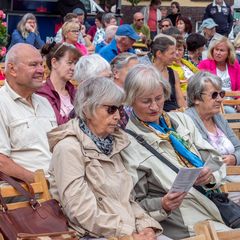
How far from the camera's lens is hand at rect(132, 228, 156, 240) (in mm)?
3834

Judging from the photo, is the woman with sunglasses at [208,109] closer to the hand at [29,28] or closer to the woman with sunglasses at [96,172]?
the woman with sunglasses at [96,172]

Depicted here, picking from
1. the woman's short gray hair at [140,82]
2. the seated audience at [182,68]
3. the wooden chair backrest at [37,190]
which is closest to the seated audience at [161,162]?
the woman's short gray hair at [140,82]

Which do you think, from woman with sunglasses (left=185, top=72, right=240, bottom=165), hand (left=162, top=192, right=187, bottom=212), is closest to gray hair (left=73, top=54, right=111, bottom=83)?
woman with sunglasses (left=185, top=72, right=240, bottom=165)

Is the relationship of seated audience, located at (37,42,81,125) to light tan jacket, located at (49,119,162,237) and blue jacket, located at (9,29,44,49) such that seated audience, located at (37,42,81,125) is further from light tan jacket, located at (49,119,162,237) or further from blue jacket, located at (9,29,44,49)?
blue jacket, located at (9,29,44,49)

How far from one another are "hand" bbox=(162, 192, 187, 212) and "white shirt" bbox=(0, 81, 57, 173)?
3.31ft

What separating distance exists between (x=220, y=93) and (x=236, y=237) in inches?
73.2

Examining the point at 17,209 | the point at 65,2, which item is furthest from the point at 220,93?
the point at 65,2

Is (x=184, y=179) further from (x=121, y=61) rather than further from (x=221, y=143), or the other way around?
(x=121, y=61)

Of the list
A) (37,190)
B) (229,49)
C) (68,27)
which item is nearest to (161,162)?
(37,190)

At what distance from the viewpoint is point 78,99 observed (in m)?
4.09

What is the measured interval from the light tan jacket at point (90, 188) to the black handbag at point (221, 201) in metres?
0.30

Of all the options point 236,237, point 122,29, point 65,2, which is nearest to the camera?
point 236,237

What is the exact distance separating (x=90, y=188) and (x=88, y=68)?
1892 millimetres

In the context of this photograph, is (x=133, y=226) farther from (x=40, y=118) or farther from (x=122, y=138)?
(x=40, y=118)
